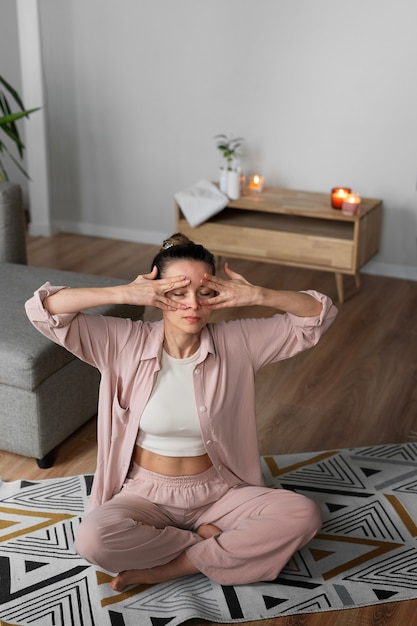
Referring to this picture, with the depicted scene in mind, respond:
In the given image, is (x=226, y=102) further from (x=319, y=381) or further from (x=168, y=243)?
(x=168, y=243)

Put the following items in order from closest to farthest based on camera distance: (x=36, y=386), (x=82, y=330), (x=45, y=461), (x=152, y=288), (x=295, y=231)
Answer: (x=152, y=288) < (x=82, y=330) < (x=36, y=386) < (x=45, y=461) < (x=295, y=231)

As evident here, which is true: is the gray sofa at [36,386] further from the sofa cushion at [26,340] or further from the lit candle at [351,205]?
the lit candle at [351,205]

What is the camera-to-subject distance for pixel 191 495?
2.04 meters

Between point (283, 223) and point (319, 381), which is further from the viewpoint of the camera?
point (283, 223)

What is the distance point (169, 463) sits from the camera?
2033 mm

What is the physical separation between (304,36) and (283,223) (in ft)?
3.03

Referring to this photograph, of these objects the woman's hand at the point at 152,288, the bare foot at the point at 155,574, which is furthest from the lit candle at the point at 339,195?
the bare foot at the point at 155,574

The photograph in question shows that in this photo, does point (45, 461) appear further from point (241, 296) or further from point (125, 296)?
point (241, 296)

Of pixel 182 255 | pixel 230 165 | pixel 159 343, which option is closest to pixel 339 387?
pixel 159 343

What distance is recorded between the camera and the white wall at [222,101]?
395 cm

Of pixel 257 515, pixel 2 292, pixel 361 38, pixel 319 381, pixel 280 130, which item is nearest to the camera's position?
pixel 257 515

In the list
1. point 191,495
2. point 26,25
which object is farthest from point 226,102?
point 191,495

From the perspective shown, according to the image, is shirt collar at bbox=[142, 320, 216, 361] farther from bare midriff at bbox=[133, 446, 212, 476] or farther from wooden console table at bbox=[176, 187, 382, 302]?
wooden console table at bbox=[176, 187, 382, 302]

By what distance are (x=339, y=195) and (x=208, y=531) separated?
2216 millimetres
